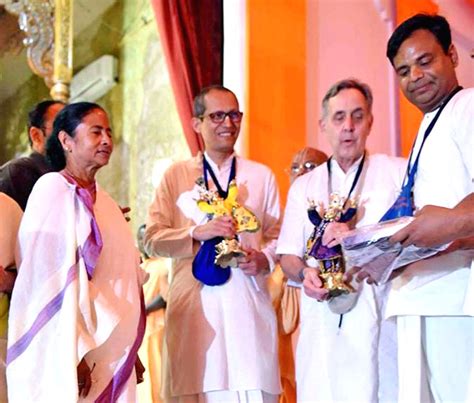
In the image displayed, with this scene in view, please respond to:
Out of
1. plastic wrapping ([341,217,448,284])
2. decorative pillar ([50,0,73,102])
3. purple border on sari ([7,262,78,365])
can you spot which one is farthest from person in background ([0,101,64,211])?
decorative pillar ([50,0,73,102])

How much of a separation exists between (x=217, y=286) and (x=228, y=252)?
20 cm

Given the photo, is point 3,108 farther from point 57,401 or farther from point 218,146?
point 57,401

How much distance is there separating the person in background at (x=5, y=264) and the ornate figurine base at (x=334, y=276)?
1101mm

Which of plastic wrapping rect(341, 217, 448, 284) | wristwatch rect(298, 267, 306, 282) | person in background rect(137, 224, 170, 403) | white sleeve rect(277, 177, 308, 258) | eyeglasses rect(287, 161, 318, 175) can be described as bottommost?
person in background rect(137, 224, 170, 403)

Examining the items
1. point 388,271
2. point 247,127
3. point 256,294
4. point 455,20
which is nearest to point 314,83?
point 247,127

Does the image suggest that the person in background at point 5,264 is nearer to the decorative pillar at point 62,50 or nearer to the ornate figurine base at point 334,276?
the ornate figurine base at point 334,276

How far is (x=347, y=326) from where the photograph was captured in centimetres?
239

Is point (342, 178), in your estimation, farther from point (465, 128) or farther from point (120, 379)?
point (120, 379)

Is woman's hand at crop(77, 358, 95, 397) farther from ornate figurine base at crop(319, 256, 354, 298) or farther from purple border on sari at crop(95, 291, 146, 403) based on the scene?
ornate figurine base at crop(319, 256, 354, 298)

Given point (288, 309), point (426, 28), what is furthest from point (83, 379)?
point (426, 28)

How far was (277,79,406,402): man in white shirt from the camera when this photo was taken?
2.34m

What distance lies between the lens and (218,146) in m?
2.87

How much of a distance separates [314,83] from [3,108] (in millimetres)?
2285

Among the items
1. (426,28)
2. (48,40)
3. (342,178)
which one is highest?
(48,40)
